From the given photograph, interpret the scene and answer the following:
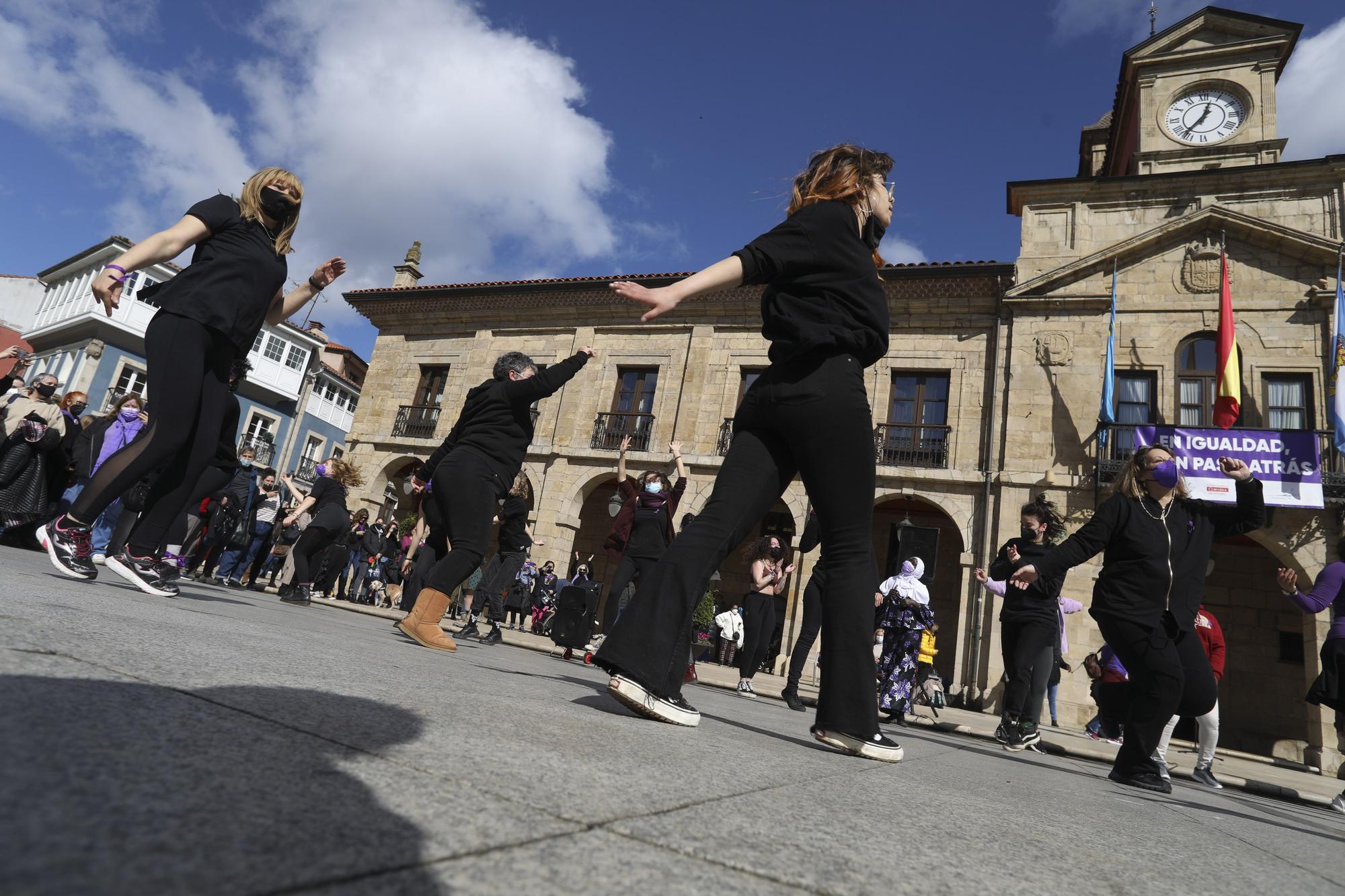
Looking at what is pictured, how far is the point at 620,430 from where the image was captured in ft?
60.9

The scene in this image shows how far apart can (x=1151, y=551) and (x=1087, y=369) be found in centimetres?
1217

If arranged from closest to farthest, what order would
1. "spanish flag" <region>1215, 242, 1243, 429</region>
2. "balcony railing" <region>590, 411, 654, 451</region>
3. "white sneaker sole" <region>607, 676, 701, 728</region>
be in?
"white sneaker sole" <region>607, 676, 701, 728</region>
"spanish flag" <region>1215, 242, 1243, 429</region>
"balcony railing" <region>590, 411, 654, 451</region>

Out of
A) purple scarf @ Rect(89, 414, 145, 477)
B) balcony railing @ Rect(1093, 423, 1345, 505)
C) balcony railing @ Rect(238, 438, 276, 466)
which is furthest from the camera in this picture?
balcony railing @ Rect(238, 438, 276, 466)

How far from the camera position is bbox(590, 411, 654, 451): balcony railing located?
18.0m

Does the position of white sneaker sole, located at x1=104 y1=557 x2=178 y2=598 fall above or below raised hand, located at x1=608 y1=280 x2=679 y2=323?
below

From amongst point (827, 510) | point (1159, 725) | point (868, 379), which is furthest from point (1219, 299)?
point (827, 510)

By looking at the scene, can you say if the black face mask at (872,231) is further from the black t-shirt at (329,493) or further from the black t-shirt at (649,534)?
the black t-shirt at (329,493)

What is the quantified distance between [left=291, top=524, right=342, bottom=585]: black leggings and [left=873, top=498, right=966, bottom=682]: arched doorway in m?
9.51

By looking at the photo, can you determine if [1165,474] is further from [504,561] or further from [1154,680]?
[504,561]

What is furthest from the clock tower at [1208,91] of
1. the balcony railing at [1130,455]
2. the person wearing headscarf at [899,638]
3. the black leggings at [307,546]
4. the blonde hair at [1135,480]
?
the black leggings at [307,546]

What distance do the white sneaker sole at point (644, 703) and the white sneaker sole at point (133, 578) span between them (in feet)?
8.28

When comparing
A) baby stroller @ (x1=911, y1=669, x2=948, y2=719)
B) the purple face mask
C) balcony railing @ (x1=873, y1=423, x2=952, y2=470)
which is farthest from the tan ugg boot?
balcony railing @ (x1=873, y1=423, x2=952, y2=470)

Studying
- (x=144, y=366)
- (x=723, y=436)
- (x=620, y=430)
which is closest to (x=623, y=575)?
(x=723, y=436)

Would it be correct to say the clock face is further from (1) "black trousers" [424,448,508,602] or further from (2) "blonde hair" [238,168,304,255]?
(2) "blonde hair" [238,168,304,255]
